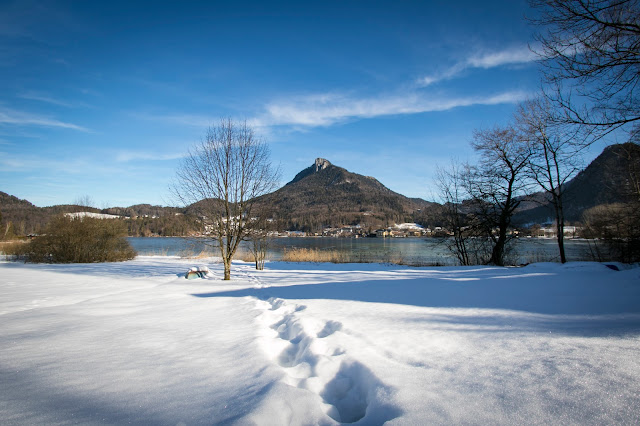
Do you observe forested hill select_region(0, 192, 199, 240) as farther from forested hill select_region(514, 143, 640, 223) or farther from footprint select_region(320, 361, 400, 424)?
forested hill select_region(514, 143, 640, 223)

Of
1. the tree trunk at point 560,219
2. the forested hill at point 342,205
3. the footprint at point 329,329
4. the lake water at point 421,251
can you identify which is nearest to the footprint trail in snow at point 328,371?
the footprint at point 329,329

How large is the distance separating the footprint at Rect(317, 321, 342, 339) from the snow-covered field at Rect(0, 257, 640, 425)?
1.1 inches

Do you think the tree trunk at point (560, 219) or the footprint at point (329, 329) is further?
the tree trunk at point (560, 219)

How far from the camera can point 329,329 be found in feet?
10.9

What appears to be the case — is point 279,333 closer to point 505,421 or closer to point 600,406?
point 505,421

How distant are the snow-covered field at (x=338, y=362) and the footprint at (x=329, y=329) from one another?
3 centimetres

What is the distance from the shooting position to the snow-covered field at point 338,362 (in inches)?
60.4

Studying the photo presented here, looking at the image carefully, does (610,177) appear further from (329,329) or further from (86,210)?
(86,210)

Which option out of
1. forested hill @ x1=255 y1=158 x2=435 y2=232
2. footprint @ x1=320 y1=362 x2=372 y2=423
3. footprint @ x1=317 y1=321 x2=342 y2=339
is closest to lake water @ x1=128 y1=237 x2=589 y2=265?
footprint @ x1=317 y1=321 x2=342 y2=339

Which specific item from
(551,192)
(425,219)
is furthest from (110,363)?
(425,219)

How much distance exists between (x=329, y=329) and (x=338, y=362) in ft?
3.29

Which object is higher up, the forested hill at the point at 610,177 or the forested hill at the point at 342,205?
the forested hill at the point at 342,205

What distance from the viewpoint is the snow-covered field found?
154 cm

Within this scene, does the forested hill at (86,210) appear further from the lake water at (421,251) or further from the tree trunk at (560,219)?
the tree trunk at (560,219)
